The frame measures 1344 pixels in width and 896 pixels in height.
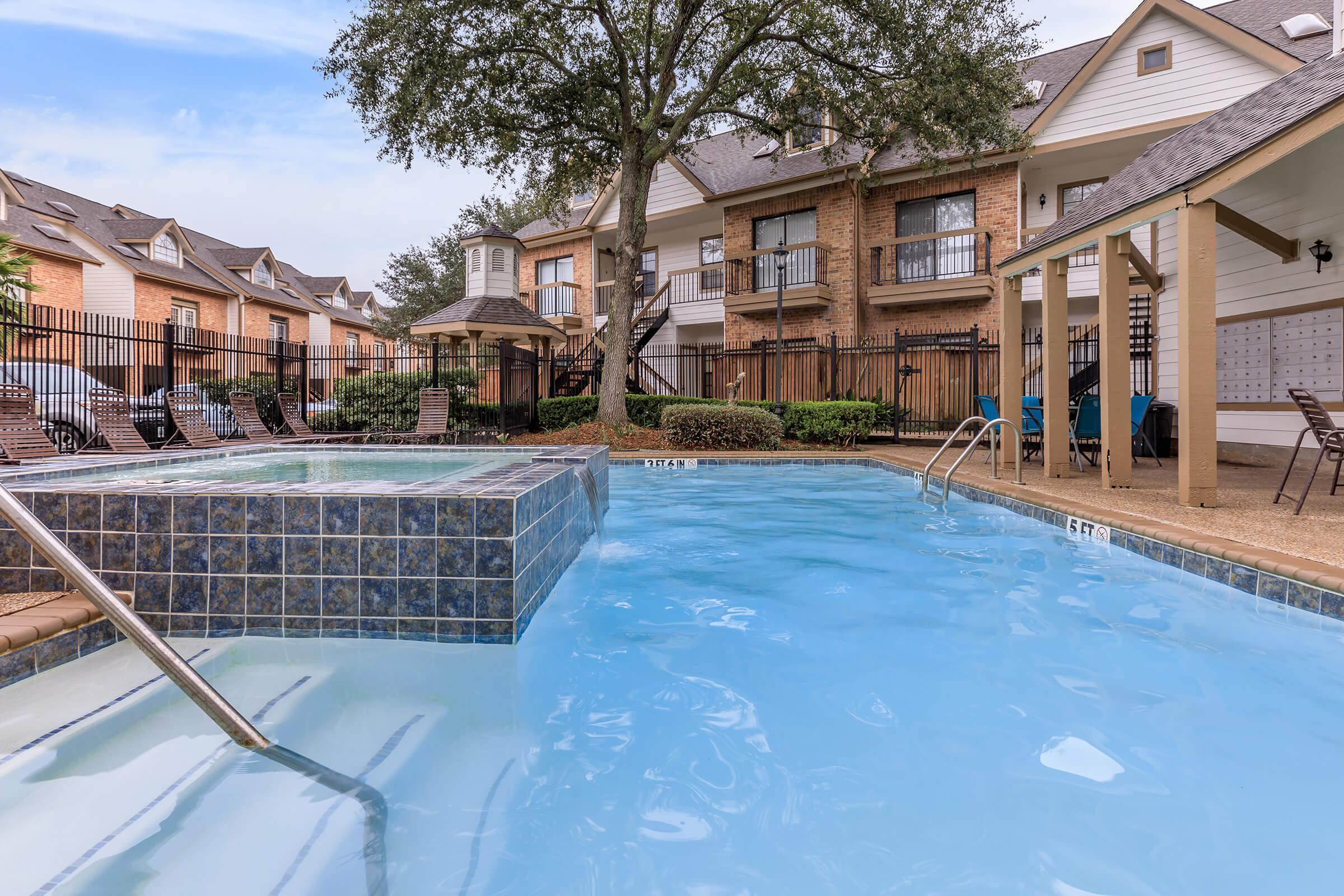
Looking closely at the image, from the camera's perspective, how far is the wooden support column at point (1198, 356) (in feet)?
18.3

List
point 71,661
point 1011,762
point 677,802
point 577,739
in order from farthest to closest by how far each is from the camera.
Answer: point 71,661 → point 577,739 → point 1011,762 → point 677,802

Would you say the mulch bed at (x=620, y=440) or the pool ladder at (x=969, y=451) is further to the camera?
the mulch bed at (x=620, y=440)

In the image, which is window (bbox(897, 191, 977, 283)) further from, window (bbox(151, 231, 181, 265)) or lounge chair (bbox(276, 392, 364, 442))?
window (bbox(151, 231, 181, 265))

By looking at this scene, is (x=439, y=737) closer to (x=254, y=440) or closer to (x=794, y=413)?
(x=254, y=440)

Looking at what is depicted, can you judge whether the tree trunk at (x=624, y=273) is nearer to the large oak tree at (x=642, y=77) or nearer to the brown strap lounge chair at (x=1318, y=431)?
the large oak tree at (x=642, y=77)

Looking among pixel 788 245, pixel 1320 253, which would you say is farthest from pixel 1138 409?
pixel 788 245

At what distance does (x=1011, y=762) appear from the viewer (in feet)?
8.00

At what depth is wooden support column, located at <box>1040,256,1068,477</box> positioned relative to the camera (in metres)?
7.82

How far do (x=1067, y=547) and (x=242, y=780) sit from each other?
5214 millimetres

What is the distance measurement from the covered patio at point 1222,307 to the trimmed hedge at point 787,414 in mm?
3645

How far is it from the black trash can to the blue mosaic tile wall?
10.3 metres

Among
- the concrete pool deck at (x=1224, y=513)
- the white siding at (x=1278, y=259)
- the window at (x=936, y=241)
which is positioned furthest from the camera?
the window at (x=936, y=241)

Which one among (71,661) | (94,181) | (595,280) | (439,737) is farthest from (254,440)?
(94,181)

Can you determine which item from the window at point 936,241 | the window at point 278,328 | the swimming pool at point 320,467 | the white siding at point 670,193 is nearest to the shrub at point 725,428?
the swimming pool at point 320,467
